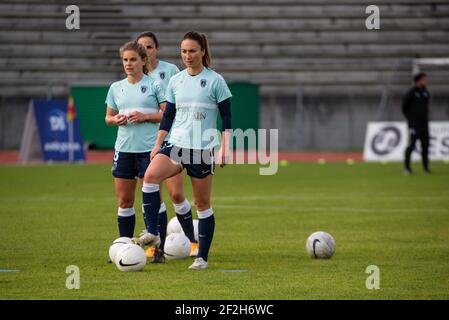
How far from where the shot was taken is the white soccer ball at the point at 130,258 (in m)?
10.3

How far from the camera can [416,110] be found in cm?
2556

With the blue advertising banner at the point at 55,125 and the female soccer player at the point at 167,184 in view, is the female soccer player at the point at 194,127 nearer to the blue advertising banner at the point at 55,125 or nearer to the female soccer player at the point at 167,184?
the female soccer player at the point at 167,184

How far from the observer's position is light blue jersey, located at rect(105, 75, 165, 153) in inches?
442

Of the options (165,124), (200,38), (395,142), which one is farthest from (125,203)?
(395,142)

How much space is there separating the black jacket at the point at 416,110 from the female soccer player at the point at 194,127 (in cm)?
1556

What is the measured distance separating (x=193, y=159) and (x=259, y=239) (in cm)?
312

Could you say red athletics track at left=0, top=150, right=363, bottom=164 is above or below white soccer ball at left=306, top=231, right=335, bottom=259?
below

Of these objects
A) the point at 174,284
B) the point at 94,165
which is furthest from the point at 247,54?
the point at 174,284

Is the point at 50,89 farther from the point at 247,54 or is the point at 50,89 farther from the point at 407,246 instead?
the point at 407,246

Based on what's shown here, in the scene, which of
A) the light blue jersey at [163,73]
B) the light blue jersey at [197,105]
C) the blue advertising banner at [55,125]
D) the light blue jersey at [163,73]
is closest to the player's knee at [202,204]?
the light blue jersey at [197,105]

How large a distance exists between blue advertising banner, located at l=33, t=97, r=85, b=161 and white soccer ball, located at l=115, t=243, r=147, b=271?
60.2 feet

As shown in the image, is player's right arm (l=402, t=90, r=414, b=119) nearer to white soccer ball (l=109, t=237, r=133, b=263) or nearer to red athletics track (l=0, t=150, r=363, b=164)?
red athletics track (l=0, t=150, r=363, b=164)

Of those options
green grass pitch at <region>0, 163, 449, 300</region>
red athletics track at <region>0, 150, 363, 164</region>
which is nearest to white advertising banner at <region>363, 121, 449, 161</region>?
red athletics track at <region>0, 150, 363, 164</region>

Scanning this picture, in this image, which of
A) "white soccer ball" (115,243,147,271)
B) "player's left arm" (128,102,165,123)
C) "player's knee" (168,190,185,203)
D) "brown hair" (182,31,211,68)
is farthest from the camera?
"player's knee" (168,190,185,203)
